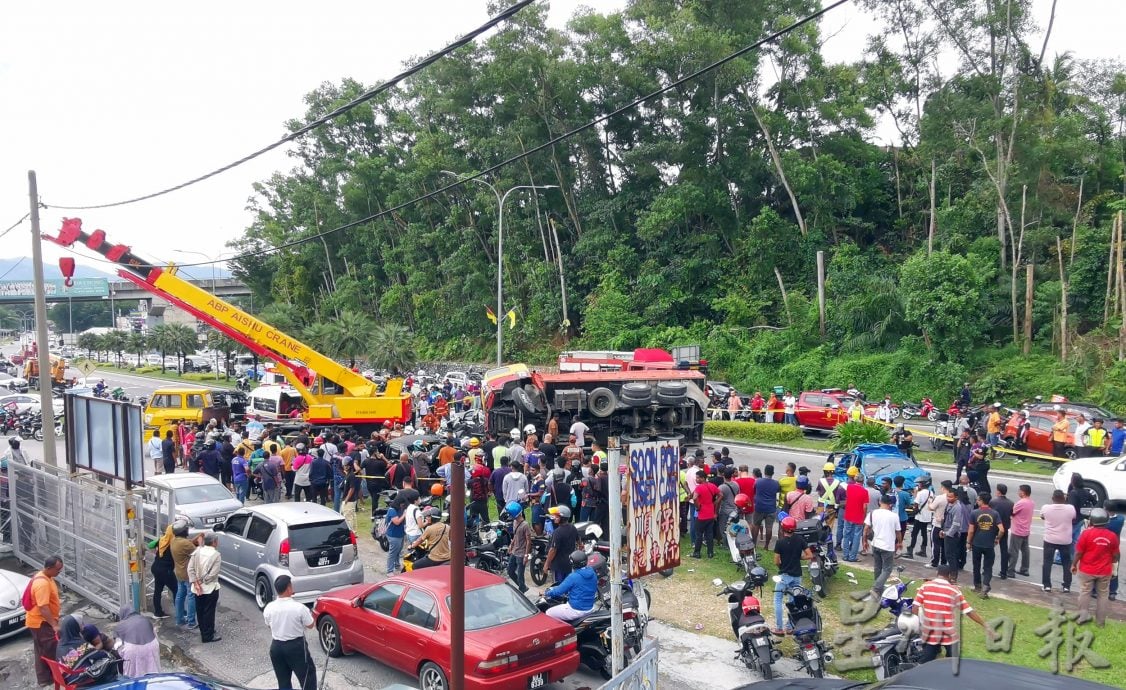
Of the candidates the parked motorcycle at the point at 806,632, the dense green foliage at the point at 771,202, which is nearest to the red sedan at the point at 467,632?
the parked motorcycle at the point at 806,632

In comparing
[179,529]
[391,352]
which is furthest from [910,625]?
[391,352]

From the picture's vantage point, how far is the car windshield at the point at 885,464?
49.6 ft

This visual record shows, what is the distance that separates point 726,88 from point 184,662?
36158 mm

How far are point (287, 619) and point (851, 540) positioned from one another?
8859 mm

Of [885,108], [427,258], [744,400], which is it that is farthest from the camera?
[427,258]

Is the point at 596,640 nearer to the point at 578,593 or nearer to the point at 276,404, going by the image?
the point at 578,593

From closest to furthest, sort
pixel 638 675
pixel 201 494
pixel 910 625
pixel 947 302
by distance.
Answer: pixel 638 675 < pixel 910 625 < pixel 201 494 < pixel 947 302

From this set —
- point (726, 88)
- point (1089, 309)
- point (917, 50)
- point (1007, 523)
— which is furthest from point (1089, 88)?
point (1007, 523)

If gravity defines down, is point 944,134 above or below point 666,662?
above

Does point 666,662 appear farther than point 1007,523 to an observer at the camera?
No

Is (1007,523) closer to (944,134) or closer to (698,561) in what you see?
(698,561)

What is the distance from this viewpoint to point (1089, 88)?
3375 cm

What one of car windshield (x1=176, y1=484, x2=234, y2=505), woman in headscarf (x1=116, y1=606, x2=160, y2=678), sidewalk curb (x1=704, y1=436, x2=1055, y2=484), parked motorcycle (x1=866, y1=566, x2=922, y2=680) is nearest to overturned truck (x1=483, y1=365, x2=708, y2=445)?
sidewalk curb (x1=704, y1=436, x2=1055, y2=484)

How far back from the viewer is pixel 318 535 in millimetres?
10898
